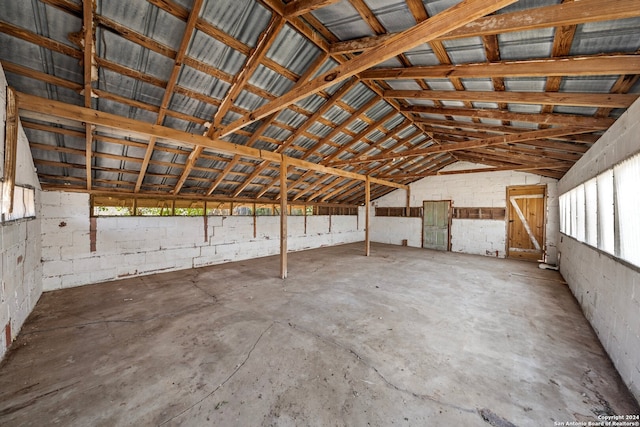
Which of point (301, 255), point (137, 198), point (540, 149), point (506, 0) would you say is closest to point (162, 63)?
point (506, 0)

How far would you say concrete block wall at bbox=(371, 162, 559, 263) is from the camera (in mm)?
7586

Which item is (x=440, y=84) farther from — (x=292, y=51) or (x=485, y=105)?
(x=292, y=51)

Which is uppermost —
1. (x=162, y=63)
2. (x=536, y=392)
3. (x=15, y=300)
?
(x=162, y=63)

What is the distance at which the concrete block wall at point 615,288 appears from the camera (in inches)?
84.1

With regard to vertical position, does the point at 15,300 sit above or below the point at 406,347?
above

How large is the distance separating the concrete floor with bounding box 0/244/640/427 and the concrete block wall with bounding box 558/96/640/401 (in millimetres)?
185

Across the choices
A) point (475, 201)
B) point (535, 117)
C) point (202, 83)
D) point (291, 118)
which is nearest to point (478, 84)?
point (535, 117)

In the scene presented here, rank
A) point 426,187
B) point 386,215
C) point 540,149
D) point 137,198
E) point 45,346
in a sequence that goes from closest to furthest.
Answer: point 45,346 < point 540,149 < point 137,198 < point 426,187 < point 386,215

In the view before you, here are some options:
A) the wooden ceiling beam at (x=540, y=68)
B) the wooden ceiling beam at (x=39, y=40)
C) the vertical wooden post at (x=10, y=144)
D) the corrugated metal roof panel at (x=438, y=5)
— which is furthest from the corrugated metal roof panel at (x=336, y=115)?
the vertical wooden post at (x=10, y=144)

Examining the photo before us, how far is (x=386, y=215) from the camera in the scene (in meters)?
11.5

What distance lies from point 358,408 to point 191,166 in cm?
502

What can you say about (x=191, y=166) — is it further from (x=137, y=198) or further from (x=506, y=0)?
(x=506, y=0)

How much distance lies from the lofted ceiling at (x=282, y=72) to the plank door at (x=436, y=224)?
462cm

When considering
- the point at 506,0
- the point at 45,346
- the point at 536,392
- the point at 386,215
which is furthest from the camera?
the point at 386,215
